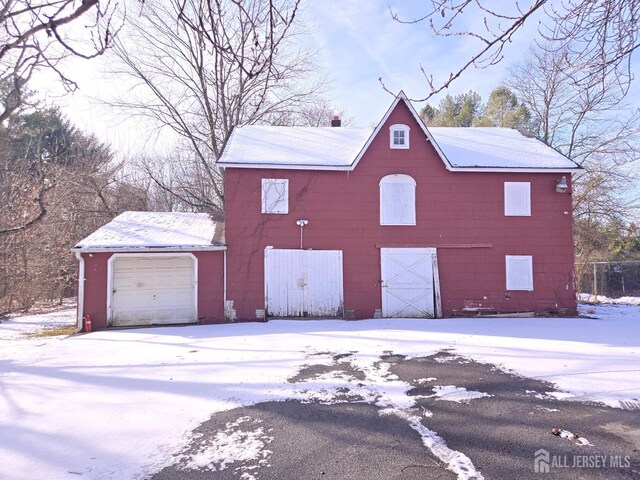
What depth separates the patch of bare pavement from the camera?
294 cm

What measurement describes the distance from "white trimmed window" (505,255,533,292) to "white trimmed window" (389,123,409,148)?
489 centimetres

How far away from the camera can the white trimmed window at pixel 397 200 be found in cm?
1271

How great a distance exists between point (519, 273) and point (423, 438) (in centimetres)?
1088

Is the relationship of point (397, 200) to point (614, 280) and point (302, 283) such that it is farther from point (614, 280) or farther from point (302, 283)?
point (614, 280)

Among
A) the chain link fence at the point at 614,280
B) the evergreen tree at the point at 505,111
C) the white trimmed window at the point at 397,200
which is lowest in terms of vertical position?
the chain link fence at the point at 614,280

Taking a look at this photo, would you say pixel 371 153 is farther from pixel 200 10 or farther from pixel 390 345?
pixel 200 10

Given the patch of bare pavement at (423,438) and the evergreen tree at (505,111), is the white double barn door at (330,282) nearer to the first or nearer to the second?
the patch of bare pavement at (423,438)

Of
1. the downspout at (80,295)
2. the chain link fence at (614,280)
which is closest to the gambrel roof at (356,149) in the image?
the downspout at (80,295)

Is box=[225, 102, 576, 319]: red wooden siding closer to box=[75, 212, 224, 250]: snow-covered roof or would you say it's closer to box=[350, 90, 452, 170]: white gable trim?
box=[350, 90, 452, 170]: white gable trim

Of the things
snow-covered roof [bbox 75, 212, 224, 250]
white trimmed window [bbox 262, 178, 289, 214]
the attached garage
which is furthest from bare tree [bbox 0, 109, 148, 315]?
white trimmed window [bbox 262, 178, 289, 214]

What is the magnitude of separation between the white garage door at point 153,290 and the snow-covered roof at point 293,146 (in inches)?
141

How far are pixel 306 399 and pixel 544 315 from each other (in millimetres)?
10899

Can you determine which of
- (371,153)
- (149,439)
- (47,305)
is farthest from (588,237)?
(47,305)

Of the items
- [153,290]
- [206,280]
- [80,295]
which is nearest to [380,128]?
[206,280]
